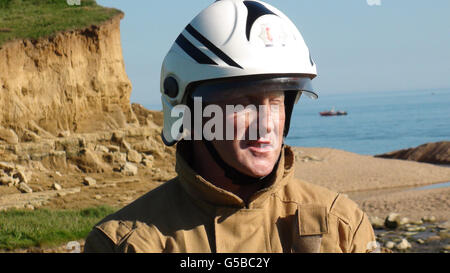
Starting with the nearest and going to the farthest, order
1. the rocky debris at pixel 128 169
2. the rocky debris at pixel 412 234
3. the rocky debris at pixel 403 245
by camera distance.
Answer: the rocky debris at pixel 403 245 → the rocky debris at pixel 412 234 → the rocky debris at pixel 128 169

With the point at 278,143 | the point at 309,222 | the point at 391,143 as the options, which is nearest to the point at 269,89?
the point at 278,143

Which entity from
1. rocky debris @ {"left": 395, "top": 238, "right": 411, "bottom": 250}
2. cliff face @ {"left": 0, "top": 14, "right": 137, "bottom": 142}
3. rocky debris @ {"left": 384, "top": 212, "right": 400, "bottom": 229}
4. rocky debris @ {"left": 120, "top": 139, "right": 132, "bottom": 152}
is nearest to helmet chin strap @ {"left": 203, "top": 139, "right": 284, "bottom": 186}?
rocky debris @ {"left": 395, "top": 238, "right": 411, "bottom": 250}

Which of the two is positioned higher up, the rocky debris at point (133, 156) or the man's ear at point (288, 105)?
the man's ear at point (288, 105)

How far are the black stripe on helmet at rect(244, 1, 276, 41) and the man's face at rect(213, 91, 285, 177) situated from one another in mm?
419

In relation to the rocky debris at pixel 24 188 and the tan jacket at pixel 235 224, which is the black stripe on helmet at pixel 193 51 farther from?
the rocky debris at pixel 24 188

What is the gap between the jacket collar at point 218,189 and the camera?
2.49 metres

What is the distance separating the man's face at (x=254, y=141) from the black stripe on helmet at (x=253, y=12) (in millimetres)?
419

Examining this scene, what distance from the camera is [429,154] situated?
40.2 meters

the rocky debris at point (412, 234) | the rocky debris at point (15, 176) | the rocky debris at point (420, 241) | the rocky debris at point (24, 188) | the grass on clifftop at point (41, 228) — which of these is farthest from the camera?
the rocky debris at point (15, 176)

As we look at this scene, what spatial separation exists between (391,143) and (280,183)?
222 feet

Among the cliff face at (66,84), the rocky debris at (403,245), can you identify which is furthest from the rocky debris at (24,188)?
the rocky debris at (403,245)

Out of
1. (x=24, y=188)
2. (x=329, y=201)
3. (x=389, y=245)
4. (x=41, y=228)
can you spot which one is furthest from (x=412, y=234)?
(x=329, y=201)

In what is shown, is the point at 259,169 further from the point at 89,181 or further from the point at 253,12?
the point at 89,181

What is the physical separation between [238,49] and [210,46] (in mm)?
136
